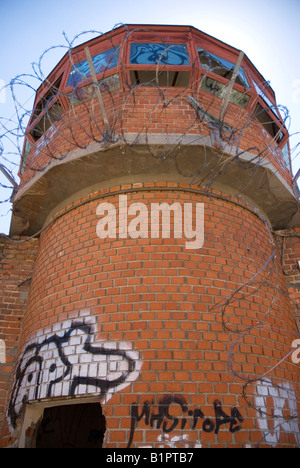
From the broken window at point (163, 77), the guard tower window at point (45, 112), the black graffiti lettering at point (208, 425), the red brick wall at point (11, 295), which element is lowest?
the black graffiti lettering at point (208, 425)

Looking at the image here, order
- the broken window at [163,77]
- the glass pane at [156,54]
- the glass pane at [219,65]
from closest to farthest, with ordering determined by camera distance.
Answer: the glass pane at [156,54] < the broken window at [163,77] < the glass pane at [219,65]

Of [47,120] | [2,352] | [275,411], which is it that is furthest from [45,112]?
[275,411]

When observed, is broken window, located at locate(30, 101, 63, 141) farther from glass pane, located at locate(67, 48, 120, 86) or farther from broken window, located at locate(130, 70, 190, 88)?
broken window, located at locate(130, 70, 190, 88)

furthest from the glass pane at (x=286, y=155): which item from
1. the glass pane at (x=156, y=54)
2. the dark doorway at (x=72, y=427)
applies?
the dark doorway at (x=72, y=427)

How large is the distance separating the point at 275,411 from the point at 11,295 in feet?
11.5

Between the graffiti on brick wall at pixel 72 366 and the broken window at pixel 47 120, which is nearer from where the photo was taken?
the graffiti on brick wall at pixel 72 366

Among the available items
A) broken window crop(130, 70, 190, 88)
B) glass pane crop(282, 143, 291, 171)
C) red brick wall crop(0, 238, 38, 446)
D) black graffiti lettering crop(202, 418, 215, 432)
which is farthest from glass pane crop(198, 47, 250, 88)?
black graffiti lettering crop(202, 418, 215, 432)

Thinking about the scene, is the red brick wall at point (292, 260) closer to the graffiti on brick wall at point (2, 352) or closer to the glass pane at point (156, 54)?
the glass pane at point (156, 54)

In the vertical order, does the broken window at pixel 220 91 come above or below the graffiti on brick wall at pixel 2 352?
above

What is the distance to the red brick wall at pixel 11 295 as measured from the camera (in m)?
4.11

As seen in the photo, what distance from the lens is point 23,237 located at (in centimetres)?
529

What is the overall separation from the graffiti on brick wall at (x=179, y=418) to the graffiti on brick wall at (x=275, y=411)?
256 millimetres

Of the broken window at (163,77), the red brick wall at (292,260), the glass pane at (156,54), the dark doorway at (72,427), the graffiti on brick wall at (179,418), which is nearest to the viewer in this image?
the graffiti on brick wall at (179,418)

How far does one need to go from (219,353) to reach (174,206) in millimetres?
1599
